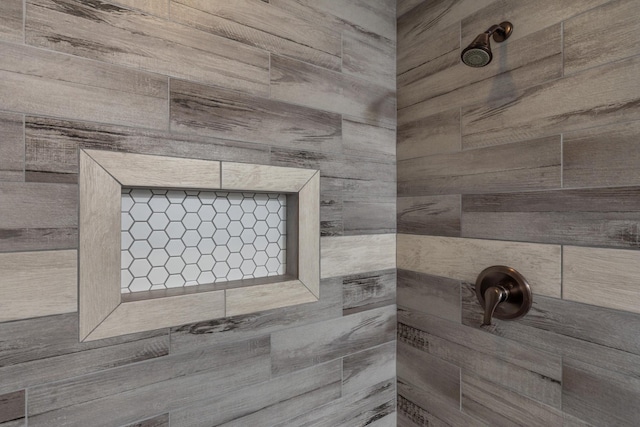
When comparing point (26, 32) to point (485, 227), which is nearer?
point (26, 32)

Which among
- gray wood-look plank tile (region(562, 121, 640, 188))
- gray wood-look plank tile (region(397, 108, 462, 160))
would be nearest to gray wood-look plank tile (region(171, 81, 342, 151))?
gray wood-look plank tile (region(397, 108, 462, 160))

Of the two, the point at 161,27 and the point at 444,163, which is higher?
the point at 161,27

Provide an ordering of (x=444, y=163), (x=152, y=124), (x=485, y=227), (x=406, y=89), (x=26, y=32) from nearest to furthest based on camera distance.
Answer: (x=26, y=32) < (x=152, y=124) < (x=485, y=227) < (x=444, y=163) < (x=406, y=89)

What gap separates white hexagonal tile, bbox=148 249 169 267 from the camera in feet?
3.01

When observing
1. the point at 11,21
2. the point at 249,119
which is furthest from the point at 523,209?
the point at 11,21

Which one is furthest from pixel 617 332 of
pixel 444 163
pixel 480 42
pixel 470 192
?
pixel 480 42

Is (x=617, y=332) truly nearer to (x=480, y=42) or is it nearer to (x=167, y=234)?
(x=480, y=42)

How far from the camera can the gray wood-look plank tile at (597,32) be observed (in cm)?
76

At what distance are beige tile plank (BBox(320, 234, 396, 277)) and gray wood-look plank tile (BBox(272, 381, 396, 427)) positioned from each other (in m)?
0.43

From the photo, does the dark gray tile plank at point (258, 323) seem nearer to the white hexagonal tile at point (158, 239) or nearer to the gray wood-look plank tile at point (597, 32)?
the white hexagonal tile at point (158, 239)

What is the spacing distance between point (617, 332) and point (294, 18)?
1166 millimetres

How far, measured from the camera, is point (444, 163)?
115 centimetres

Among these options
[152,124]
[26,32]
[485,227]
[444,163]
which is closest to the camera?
[26,32]

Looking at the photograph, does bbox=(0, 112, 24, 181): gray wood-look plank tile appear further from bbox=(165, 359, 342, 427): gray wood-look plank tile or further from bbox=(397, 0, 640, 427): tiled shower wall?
bbox=(397, 0, 640, 427): tiled shower wall
